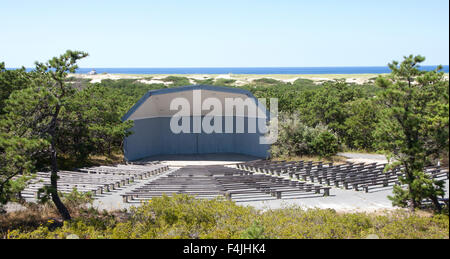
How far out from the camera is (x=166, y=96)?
85.3 ft

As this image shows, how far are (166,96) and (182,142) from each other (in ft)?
18.9

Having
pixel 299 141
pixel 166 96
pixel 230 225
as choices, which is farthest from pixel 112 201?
pixel 299 141

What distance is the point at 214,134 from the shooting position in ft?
99.7

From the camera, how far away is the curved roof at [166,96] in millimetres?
24188

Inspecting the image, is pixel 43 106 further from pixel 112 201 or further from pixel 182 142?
pixel 182 142

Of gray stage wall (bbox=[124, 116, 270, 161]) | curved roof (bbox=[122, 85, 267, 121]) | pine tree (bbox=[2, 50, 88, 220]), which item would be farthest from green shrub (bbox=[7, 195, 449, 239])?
gray stage wall (bbox=[124, 116, 270, 161])

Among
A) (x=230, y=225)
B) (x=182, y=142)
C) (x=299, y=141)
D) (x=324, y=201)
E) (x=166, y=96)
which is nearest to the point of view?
(x=230, y=225)

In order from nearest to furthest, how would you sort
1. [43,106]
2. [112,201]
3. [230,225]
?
[230,225] → [43,106] → [112,201]

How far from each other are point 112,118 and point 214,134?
10.4 metres
